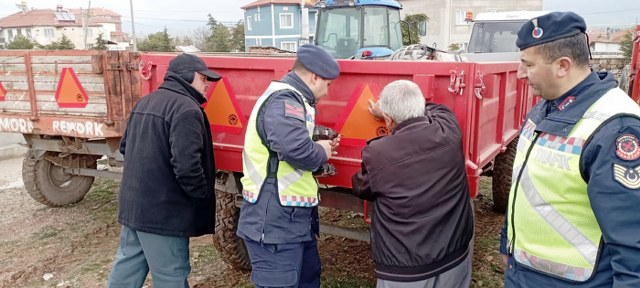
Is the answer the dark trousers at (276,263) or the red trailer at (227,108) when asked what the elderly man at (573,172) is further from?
the dark trousers at (276,263)

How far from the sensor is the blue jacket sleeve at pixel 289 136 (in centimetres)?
238

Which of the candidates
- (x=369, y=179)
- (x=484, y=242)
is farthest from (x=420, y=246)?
(x=484, y=242)

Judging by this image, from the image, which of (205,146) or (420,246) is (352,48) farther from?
(420,246)

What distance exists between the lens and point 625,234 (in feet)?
4.87

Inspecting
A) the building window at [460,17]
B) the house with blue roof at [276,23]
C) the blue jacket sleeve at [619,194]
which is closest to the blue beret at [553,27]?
the blue jacket sleeve at [619,194]

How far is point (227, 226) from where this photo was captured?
365 cm

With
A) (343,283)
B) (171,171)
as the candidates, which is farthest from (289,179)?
(343,283)

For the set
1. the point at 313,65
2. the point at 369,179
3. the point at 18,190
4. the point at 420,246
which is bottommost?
the point at 18,190

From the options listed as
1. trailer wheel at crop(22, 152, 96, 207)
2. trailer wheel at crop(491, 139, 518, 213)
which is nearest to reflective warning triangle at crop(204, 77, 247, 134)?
trailer wheel at crop(491, 139, 518, 213)

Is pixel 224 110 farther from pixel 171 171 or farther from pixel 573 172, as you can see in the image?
pixel 573 172

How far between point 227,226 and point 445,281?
1790mm

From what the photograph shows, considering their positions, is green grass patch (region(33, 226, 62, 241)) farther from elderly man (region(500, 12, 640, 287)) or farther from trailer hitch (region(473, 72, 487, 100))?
elderly man (region(500, 12, 640, 287))

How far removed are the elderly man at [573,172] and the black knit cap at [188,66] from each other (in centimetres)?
169

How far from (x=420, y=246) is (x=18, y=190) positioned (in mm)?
6353
